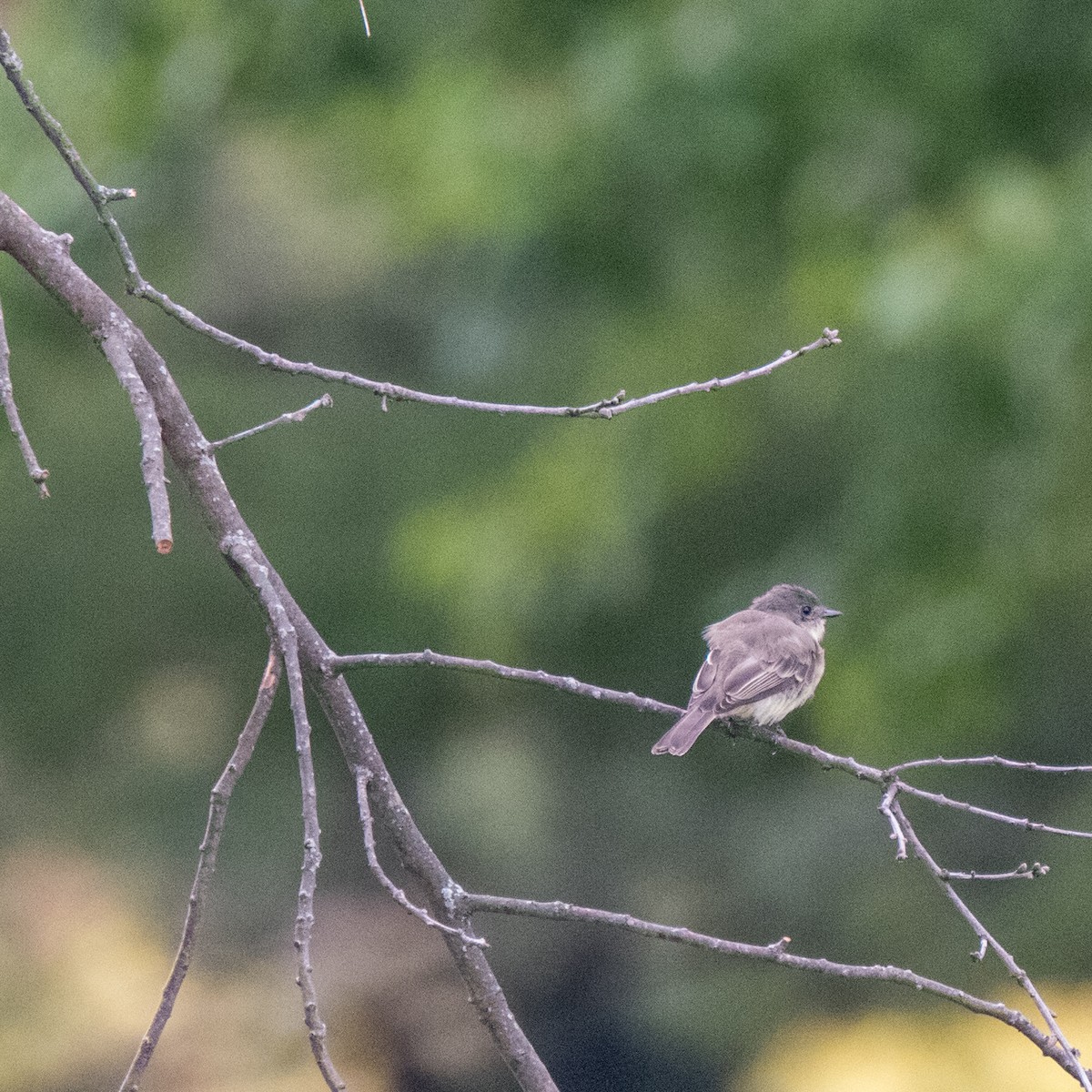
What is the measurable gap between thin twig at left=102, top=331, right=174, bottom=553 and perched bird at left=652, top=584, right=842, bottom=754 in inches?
80.1

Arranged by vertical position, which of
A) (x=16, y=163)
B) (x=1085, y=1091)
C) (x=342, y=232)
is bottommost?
(x=1085, y=1091)

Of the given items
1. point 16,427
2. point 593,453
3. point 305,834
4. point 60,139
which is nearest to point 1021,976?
point 305,834

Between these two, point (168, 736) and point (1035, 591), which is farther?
point (168, 736)

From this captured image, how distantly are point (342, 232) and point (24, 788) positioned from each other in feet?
11.4

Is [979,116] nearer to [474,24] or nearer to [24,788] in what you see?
[474,24]

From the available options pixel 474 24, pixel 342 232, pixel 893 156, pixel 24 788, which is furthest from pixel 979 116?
pixel 24 788

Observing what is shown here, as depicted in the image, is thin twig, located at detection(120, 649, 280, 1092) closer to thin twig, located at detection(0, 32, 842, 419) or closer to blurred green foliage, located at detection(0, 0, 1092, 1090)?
thin twig, located at detection(0, 32, 842, 419)

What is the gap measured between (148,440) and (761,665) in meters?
2.83

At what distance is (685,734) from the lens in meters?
4.16

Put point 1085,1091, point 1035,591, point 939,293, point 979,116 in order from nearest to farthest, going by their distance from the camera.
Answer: point 1085,1091 → point 939,293 → point 979,116 → point 1035,591

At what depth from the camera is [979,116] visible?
4867 mm

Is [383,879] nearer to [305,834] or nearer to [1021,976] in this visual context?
[305,834]

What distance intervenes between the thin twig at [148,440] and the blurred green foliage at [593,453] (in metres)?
2.68

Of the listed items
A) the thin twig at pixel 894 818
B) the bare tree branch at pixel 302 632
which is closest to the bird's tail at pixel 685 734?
the thin twig at pixel 894 818
